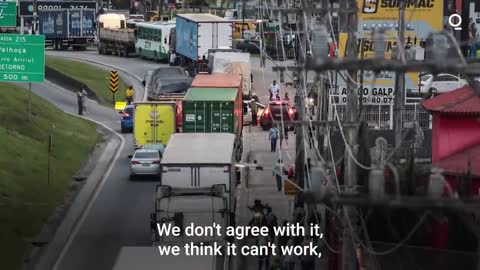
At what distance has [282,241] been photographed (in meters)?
27.4

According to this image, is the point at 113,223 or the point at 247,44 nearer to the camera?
the point at 113,223

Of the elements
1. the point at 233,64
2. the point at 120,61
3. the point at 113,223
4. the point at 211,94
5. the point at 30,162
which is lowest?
the point at 113,223

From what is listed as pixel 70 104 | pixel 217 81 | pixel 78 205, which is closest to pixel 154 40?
pixel 70 104

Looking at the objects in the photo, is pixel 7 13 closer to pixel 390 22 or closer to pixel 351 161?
pixel 390 22

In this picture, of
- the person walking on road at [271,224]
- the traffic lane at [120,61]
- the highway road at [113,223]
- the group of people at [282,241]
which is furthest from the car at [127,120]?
the person walking on road at [271,224]

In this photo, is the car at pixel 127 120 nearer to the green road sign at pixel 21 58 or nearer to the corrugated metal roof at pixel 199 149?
the green road sign at pixel 21 58

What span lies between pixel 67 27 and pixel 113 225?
5319cm

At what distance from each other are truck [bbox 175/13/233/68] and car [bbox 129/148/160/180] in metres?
29.7

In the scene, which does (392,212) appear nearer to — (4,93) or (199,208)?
(199,208)

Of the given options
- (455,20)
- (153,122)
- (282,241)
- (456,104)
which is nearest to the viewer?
(282,241)

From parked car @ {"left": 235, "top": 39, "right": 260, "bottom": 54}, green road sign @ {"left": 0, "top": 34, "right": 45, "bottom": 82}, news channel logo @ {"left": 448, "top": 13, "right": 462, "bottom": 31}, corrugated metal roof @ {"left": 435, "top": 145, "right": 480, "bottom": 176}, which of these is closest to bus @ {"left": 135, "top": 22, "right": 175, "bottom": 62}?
parked car @ {"left": 235, "top": 39, "right": 260, "bottom": 54}

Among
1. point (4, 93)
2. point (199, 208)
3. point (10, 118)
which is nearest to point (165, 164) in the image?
point (199, 208)

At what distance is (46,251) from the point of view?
104 ft

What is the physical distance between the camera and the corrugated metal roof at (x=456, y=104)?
2938 cm
